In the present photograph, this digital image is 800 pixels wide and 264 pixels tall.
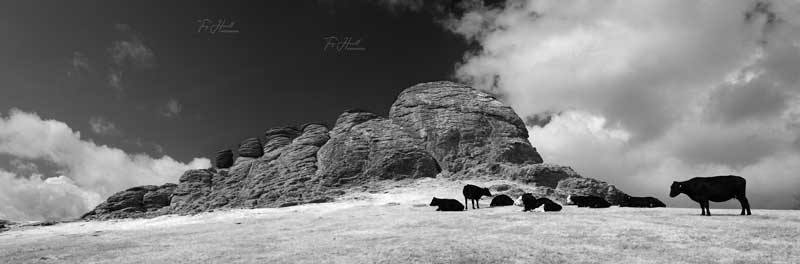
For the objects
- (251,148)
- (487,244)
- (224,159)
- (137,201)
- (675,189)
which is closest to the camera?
(487,244)

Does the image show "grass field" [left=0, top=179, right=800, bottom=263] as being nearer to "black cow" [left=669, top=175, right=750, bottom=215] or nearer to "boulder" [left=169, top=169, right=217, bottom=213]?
"black cow" [left=669, top=175, right=750, bottom=215]

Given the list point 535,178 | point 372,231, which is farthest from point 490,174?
point 372,231

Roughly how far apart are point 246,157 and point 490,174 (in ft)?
244

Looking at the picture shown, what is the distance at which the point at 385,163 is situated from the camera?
3388 inches

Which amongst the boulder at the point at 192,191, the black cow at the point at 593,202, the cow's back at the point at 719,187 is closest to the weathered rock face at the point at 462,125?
the boulder at the point at 192,191

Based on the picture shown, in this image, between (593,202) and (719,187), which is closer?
(719,187)

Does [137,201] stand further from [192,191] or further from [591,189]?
[591,189]

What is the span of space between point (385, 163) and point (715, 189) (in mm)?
65193

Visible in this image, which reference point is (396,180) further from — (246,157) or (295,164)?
(246,157)

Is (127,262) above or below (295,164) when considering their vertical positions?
below

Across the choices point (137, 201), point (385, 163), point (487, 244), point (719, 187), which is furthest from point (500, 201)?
point (137, 201)

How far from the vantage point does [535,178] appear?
7238cm

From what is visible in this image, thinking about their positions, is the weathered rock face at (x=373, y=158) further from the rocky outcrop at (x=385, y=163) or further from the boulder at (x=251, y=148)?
the boulder at (x=251, y=148)

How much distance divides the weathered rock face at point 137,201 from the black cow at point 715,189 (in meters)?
84.4
